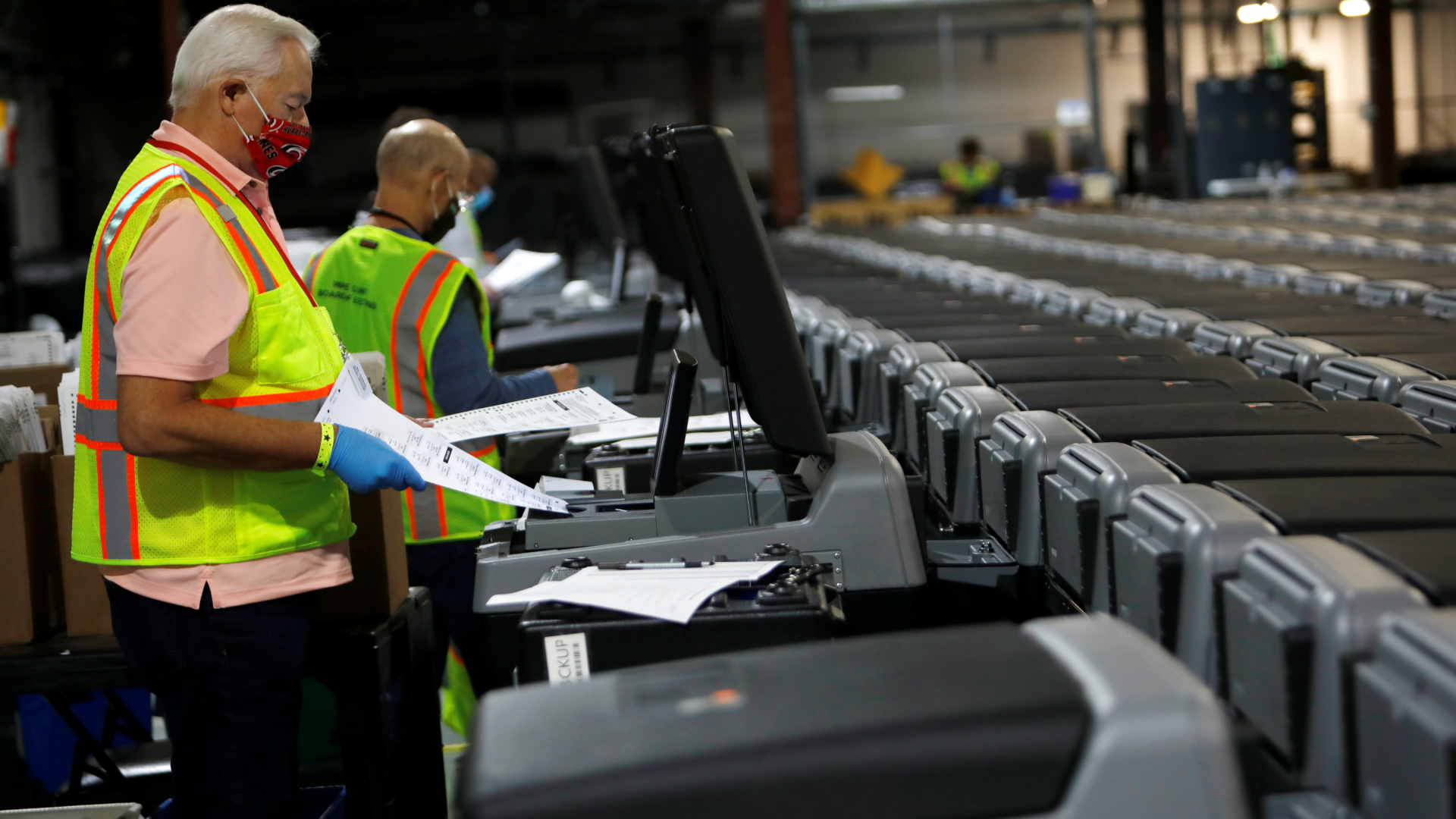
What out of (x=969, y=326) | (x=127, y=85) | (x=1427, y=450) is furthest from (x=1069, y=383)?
(x=127, y=85)

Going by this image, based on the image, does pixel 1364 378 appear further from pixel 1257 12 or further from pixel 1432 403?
pixel 1257 12

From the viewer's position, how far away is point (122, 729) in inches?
119

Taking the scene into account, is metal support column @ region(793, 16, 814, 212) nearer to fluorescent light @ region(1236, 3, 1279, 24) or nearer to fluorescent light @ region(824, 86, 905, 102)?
fluorescent light @ region(824, 86, 905, 102)

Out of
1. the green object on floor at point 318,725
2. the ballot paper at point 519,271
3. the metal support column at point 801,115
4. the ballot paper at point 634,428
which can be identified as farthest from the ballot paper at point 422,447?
the metal support column at point 801,115

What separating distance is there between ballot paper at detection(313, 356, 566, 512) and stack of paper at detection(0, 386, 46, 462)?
81 centimetres

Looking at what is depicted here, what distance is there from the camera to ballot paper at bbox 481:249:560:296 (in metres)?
4.20

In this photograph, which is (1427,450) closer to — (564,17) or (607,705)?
(607,705)

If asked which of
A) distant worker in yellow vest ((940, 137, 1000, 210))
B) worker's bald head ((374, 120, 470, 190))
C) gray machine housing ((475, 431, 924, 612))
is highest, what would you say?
distant worker in yellow vest ((940, 137, 1000, 210))

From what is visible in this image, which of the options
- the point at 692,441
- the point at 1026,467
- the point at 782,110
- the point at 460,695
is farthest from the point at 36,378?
the point at 782,110

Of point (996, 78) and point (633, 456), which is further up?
point (996, 78)

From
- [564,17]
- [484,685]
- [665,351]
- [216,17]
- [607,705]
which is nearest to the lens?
[607,705]

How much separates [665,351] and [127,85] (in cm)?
1410

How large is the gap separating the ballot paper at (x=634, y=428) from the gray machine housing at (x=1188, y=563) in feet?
3.17

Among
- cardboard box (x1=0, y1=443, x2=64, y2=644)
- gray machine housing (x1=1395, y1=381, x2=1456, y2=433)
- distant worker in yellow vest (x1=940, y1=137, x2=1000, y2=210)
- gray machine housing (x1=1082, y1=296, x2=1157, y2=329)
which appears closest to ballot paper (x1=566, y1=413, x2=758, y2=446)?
cardboard box (x1=0, y1=443, x2=64, y2=644)
